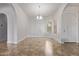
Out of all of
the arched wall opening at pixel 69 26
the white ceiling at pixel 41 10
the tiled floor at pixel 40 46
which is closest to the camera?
the tiled floor at pixel 40 46

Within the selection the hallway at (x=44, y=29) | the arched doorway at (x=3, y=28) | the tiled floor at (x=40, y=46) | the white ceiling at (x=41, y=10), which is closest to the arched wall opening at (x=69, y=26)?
the hallway at (x=44, y=29)

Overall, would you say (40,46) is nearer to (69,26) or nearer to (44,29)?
(44,29)

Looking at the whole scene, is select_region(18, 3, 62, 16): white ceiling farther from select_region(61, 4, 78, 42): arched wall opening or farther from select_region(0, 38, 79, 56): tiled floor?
select_region(0, 38, 79, 56): tiled floor

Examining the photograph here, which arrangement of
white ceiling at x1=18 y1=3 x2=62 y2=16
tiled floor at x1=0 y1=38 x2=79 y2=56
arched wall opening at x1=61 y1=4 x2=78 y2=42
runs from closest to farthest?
tiled floor at x1=0 y1=38 x2=79 y2=56, white ceiling at x1=18 y1=3 x2=62 y2=16, arched wall opening at x1=61 y1=4 x2=78 y2=42

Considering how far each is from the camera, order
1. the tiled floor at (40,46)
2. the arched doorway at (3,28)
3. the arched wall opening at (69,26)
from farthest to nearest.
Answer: the arched doorway at (3,28), the arched wall opening at (69,26), the tiled floor at (40,46)

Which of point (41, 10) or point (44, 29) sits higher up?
point (41, 10)

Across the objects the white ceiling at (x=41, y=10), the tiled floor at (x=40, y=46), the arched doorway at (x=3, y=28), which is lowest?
the tiled floor at (x=40, y=46)

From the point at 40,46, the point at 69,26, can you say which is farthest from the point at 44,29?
the point at 69,26

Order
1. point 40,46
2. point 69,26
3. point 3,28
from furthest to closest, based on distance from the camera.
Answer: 1. point 3,28
2. point 69,26
3. point 40,46

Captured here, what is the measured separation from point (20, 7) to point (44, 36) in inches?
49.6

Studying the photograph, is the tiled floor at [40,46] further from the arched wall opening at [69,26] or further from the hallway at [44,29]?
the arched wall opening at [69,26]

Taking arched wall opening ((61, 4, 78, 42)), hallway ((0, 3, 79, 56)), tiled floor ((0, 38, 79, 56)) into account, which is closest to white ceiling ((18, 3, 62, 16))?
hallway ((0, 3, 79, 56))

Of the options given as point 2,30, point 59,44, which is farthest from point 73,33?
point 2,30

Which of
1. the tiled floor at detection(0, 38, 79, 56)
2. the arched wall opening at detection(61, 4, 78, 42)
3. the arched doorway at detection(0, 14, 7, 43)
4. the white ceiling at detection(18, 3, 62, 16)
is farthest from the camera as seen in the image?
the arched doorway at detection(0, 14, 7, 43)
